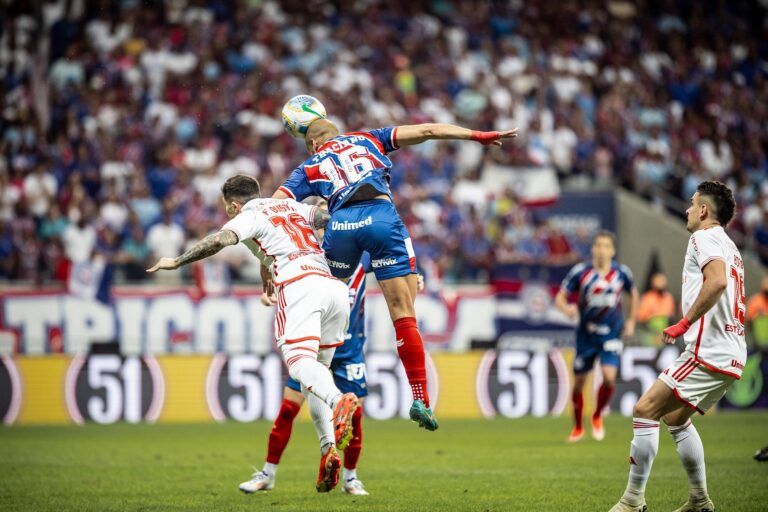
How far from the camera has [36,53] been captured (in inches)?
980

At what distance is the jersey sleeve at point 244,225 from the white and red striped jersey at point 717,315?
3.24 meters

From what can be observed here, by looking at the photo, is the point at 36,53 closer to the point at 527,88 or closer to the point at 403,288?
the point at 527,88

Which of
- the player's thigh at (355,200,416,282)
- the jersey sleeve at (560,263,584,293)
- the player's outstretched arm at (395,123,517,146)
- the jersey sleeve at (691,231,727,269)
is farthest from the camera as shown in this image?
the jersey sleeve at (560,263,584,293)

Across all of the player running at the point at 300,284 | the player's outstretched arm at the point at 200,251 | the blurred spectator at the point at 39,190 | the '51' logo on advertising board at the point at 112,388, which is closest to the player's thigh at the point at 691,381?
the player running at the point at 300,284

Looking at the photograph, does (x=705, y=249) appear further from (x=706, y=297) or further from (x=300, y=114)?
(x=300, y=114)

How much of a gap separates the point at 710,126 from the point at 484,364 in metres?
13.4

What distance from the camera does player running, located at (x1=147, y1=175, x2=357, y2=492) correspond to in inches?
327

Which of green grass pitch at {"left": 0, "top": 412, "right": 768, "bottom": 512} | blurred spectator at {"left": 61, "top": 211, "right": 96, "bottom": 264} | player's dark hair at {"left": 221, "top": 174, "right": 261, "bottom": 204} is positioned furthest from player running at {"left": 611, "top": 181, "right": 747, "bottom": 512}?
blurred spectator at {"left": 61, "top": 211, "right": 96, "bottom": 264}

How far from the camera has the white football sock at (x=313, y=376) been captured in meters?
8.38

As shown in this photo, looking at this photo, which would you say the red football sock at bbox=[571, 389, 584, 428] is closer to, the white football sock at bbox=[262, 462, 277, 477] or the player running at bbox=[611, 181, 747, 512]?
the white football sock at bbox=[262, 462, 277, 477]

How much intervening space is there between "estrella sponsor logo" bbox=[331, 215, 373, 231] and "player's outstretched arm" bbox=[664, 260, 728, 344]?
2.48m

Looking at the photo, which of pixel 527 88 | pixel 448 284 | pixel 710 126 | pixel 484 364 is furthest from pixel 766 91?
pixel 484 364

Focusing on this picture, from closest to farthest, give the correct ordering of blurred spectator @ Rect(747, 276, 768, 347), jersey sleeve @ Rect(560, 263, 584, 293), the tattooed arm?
the tattooed arm
jersey sleeve @ Rect(560, 263, 584, 293)
blurred spectator @ Rect(747, 276, 768, 347)

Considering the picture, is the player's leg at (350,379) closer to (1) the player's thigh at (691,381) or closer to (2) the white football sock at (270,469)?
(2) the white football sock at (270,469)
